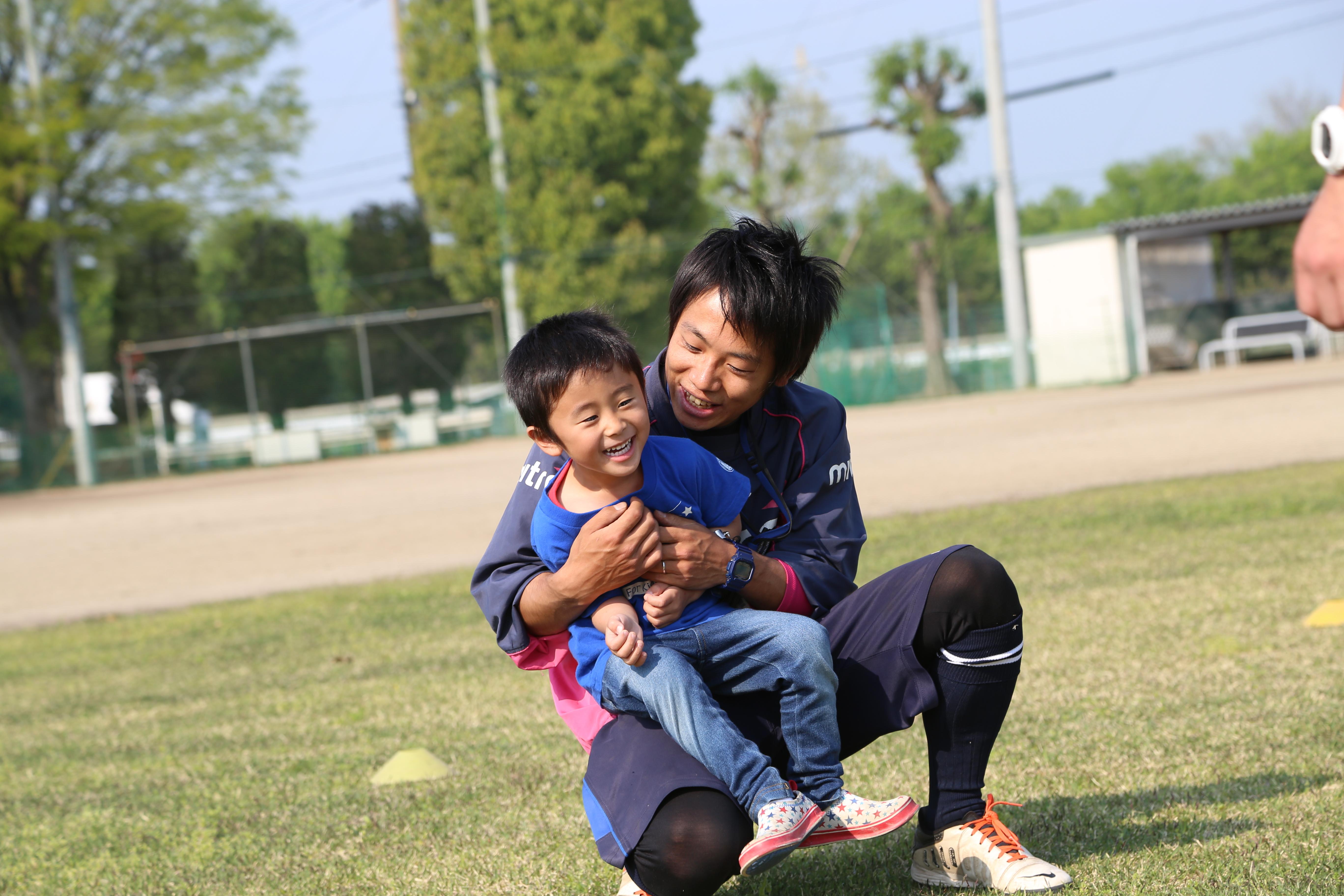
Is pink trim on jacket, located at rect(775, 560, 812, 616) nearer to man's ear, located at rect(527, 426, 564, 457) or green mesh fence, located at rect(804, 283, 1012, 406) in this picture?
man's ear, located at rect(527, 426, 564, 457)

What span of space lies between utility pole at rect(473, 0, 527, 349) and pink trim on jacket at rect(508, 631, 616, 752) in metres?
26.9

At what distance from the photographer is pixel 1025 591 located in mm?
5977

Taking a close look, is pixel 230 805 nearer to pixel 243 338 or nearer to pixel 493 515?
pixel 493 515

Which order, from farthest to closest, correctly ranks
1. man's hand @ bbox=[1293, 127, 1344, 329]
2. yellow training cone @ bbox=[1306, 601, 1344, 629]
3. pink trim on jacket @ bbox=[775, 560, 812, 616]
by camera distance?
yellow training cone @ bbox=[1306, 601, 1344, 629] → pink trim on jacket @ bbox=[775, 560, 812, 616] → man's hand @ bbox=[1293, 127, 1344, 329]

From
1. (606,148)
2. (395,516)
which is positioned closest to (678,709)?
(395,516)

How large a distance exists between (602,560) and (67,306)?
2955cm

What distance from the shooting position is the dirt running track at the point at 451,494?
32.8ft

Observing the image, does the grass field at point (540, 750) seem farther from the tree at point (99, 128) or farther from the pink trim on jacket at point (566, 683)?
the tree at point (99, 128)

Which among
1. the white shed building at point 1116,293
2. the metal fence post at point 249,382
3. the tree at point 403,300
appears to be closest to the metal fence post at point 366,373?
the tree at point 403,300

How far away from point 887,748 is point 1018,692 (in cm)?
65

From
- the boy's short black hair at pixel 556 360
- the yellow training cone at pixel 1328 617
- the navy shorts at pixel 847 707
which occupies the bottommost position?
the yellow training cone at pixel 1328 617

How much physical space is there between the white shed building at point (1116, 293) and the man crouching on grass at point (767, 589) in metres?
25.2

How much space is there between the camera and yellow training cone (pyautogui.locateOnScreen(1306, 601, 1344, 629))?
465 centimetres

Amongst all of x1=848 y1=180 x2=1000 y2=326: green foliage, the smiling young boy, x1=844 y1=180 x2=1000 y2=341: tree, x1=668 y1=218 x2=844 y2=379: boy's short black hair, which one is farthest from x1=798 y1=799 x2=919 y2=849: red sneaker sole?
x1=848 y1=180 x2=1000 y2=326: green foliage
